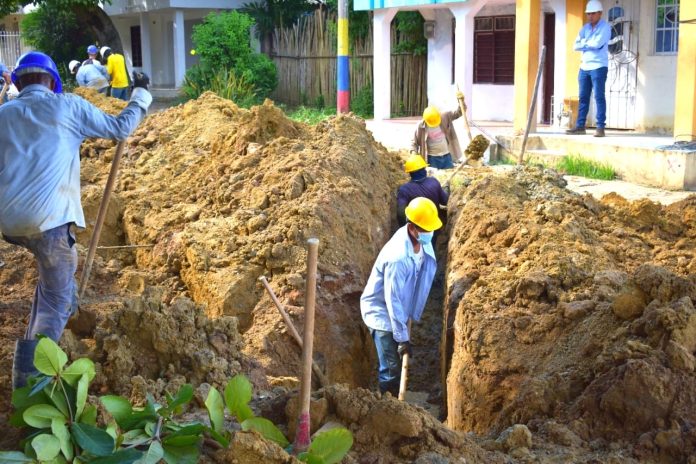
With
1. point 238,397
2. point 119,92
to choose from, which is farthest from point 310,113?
point 238,397

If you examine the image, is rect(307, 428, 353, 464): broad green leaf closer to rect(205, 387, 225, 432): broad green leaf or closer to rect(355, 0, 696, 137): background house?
rect(205, 387, 225, 432): broad green leaf

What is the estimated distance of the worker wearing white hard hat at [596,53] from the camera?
1323cm

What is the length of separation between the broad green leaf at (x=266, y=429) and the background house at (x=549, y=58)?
1012 centimetres

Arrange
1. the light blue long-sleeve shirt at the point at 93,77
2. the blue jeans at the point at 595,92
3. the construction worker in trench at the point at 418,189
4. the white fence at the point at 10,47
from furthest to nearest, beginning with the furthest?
the white fence at the point at 10,47 < the light blue long-sleeve shirt at the point at 93,77 < the blue jeans at the point at 595,92 < the construction worker in trench at the point at 418,189

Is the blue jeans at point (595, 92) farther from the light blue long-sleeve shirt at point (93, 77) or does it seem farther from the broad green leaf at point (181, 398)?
the broad green leaf at point (181, 398)

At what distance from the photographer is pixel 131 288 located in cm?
775

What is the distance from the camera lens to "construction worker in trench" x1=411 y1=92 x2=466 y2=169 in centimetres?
1166

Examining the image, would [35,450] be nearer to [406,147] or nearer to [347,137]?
[347,137]

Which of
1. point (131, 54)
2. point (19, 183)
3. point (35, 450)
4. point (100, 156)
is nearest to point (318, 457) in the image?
point (35, 450)

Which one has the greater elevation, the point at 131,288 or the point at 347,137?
the point at 347,137

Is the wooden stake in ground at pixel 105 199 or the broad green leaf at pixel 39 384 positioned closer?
the broad green leaf at pixel 39 384

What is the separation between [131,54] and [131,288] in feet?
84.9

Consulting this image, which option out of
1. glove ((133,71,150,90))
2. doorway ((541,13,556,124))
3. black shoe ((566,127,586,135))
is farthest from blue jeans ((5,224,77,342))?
doorway ((541,13,556,124))

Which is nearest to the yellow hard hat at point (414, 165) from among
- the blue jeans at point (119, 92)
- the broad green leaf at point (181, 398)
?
the broad green leaf at point (181, 398)
